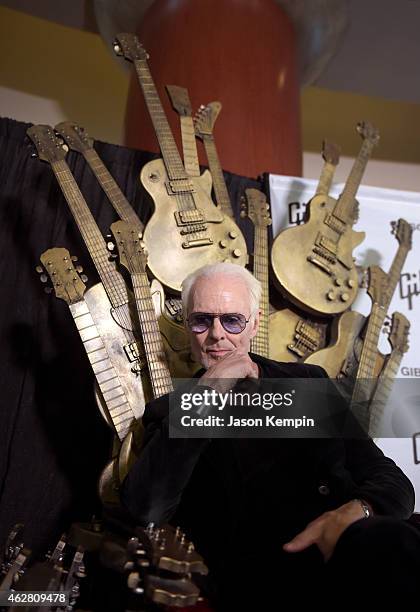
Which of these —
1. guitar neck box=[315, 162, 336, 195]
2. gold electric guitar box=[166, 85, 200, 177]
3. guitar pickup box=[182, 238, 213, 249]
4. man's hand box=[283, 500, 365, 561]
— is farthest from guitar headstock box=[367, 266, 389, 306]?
man's hand box=[283, 500, 365, 561]

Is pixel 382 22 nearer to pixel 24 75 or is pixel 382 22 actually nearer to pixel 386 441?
pixel 24 75

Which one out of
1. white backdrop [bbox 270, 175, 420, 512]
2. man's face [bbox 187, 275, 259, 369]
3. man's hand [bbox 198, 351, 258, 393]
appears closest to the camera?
man's hand [bbox 198, 351, 258, 393]

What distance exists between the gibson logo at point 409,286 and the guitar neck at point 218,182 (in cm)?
92

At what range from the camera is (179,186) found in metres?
2.62

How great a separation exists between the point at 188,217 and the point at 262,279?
14.7 inches

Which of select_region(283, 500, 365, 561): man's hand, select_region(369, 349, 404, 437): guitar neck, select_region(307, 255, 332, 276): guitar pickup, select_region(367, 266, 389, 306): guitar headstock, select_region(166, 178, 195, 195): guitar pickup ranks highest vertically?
select_region(166, 178, 195, 195): guitar pickup

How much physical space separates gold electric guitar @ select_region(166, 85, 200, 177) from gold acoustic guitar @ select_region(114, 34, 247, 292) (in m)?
0.06

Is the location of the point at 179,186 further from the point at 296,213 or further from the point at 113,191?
the point at 296,213

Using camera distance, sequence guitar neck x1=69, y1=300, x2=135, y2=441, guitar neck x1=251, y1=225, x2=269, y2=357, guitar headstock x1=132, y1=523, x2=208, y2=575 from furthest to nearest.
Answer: guitar neck x1=251, y1=225, x2=269, y2=357, guitar neck x1=69, y1=300, x2=135, y2=441, guitar headstock x1=132, y1=523, x2=208, y2=575

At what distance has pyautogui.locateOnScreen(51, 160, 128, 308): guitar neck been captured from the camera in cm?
226

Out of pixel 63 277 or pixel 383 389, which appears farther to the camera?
pixel 383 389

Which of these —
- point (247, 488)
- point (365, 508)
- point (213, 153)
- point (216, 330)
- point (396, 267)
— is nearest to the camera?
point (365, 508)

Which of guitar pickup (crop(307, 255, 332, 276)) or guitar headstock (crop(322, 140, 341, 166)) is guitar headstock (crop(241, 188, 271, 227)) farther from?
guitar headstock (crop(322, 140, 341, 166))

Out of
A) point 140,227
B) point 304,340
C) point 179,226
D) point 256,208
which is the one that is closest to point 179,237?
point 179,226
